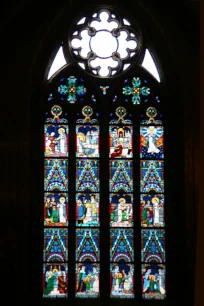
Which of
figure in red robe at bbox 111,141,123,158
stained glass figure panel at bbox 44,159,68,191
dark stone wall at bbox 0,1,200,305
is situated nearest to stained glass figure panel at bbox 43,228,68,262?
dark stone wall at bbox 0,1,200,305

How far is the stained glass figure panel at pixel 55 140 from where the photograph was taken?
827cm

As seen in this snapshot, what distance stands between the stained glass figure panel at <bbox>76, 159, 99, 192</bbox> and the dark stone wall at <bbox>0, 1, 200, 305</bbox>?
2.06ft

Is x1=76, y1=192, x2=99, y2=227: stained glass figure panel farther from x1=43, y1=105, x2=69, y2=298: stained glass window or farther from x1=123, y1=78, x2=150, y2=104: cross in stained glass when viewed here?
x1=123, y1=78, x2=150, y2=104: cross in stained glass

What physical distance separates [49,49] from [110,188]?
2134 millimetres

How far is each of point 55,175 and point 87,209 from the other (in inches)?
25.4

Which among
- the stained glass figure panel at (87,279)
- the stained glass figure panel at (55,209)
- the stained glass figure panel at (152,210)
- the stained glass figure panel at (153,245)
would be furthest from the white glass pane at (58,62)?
the stained glass figure panel at (87,279)

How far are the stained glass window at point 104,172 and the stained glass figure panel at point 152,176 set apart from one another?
0.05ft

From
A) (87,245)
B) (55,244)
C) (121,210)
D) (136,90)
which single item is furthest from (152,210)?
(136,90)

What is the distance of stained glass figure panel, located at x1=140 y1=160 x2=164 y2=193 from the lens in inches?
325

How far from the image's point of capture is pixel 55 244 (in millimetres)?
8023

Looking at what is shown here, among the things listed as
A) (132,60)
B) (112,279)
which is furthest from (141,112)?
(112,279)
